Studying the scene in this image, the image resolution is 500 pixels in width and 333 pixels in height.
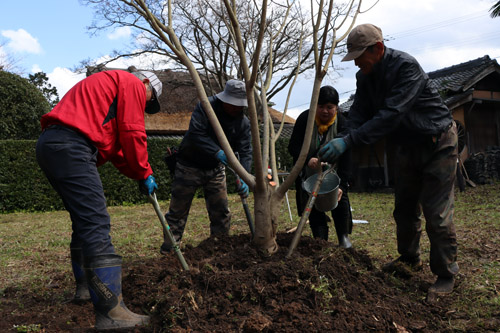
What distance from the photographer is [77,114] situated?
2482mm

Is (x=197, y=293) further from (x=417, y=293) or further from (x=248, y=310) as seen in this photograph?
(x=417, y=293)

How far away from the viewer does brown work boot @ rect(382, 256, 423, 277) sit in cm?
334

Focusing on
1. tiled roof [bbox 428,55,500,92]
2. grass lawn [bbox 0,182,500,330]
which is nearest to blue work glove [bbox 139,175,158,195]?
grass lawn [bbox 0,182,500,330]

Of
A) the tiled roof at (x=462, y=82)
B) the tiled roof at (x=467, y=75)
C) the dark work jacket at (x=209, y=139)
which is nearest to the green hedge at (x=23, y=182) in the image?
the dark work jacket at (x=209, y=139)

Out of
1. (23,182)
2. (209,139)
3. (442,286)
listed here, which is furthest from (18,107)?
(442,286)

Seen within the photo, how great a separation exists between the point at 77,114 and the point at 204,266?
128 cm

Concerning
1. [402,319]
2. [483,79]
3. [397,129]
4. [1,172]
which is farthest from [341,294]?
[483,79]

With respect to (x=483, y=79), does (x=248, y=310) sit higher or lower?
lower

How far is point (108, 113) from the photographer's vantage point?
8.53 ft

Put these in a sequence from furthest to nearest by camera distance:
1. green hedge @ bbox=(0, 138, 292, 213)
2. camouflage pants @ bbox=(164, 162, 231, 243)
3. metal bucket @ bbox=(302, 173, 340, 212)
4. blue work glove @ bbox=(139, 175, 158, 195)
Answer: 1. green hedge @ bbox=(0, 138, 292, 213)
2. camouflage pants @ bbox=(164, 162, 231, 243)
3. metal bucket @ bbox=(302, 173, 340, 212)
4. blue work glove @ bbox=(139, 175, 158, 195)

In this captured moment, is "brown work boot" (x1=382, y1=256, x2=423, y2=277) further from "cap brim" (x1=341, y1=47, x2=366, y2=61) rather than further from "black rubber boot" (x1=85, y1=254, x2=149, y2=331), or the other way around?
"black rubber boot" (x1=85, y1=254, x2=149, y2=331)

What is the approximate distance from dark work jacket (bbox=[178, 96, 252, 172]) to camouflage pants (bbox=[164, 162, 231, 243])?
90 mm

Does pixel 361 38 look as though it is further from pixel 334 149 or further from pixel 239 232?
pixel 239 232

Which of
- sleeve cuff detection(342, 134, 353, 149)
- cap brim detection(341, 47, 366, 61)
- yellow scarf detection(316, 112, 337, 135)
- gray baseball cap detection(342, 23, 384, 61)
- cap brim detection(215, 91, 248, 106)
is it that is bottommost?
sleeve cuff detection(342, 134, 353, 149)
